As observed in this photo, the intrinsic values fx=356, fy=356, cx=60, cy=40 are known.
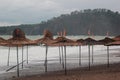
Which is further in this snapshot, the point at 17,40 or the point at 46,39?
the point at 46,39

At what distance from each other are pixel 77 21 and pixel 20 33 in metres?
117

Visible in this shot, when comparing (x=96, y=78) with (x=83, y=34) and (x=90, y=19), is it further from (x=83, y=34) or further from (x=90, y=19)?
(x=83, y=34)

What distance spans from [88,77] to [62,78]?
1.46 meters

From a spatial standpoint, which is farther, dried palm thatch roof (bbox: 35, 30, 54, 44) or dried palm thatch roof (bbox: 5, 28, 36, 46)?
dried palm thatch roof (bbox: 35, 30, 54, 44)

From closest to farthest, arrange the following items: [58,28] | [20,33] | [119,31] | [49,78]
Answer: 1. [49,78]
2. [20,33]
3. [58,28]
4. [119,31]

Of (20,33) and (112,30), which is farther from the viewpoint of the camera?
(112,30)

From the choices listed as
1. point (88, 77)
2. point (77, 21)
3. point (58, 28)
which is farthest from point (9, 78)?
point (77, 21)

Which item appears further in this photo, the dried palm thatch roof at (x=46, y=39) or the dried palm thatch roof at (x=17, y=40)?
the dried palm thatch roof at (x=46, y=39)

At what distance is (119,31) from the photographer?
150625mm

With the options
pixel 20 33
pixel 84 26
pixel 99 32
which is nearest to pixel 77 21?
pixel 84 26

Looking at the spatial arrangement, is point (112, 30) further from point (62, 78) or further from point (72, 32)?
point (62, 78)

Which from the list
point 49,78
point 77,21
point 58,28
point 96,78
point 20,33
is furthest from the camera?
point 77,21

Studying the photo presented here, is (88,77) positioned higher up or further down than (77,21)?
further down

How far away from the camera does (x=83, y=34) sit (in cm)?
15125
